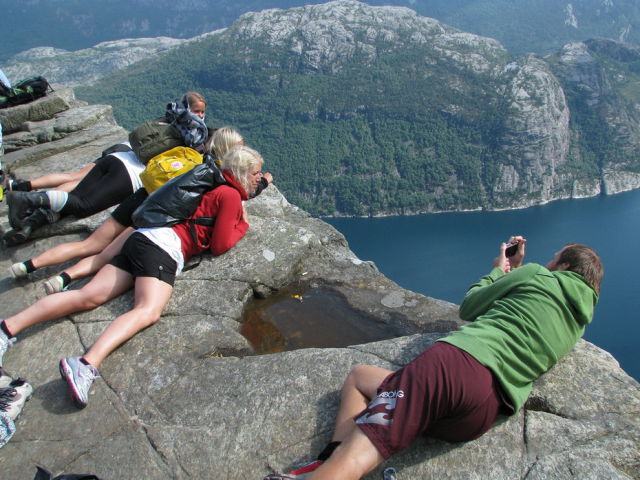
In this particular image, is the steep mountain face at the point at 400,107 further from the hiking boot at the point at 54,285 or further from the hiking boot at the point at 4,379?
the hiking boot at the point at 4,379

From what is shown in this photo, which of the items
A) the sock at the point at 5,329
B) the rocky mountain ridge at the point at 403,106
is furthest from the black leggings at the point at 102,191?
the rocky mountain ridge at the point at 403,106

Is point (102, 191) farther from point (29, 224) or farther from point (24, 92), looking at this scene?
point (24, 92)

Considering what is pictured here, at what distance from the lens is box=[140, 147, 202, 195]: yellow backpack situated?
190 inches

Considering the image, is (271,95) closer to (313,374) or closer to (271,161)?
(271,161)

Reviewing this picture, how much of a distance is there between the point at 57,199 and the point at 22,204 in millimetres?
347

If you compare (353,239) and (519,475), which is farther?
(353,239)

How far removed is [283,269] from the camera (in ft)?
16.0

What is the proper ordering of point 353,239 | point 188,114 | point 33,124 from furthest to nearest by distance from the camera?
1. point 353,239
2. point 33,124
3. point 188,114

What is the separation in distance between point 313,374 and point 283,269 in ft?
5.91

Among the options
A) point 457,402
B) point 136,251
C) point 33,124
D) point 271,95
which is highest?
point 33,124

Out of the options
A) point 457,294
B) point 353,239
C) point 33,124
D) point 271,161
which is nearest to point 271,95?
point 271,161

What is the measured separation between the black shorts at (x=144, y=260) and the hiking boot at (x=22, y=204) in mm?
1786

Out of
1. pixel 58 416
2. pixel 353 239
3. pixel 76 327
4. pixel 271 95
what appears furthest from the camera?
pixel 271 95

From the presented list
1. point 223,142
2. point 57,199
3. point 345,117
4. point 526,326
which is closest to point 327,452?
point 526,326
